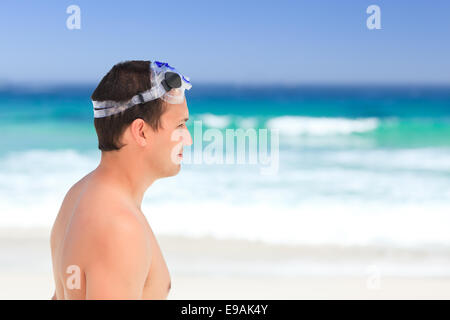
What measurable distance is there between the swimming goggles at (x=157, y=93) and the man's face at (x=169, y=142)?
35mm

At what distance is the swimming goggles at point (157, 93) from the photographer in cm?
158

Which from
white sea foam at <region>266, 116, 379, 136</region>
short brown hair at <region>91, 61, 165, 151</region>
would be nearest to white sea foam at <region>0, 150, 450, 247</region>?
white sea foam at <region>266, 116, 379, 136</region>

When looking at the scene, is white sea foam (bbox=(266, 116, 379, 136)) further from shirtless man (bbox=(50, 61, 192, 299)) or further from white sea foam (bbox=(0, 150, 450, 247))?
shirtless man (bbox=(50, 61, 192, 299))

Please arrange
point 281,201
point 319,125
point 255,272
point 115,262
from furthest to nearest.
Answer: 1. point 319,125
2. point 281,201
3. point 255,272
4. point 115,262

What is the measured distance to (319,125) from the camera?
64.1 ft

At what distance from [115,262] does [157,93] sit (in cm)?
49

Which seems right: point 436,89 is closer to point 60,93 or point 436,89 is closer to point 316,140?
point 316,140

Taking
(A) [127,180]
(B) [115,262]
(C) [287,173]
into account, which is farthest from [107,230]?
(C) [287,173]

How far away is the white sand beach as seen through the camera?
5266 millimetres

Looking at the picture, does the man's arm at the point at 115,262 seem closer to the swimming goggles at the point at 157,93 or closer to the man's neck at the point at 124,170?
the man's neck at the point at 124,170

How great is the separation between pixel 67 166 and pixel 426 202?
7.32 m

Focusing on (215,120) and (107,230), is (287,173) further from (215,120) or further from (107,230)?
(107,230)

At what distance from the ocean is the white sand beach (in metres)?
0.47

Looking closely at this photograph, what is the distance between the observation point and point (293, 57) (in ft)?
92.1
